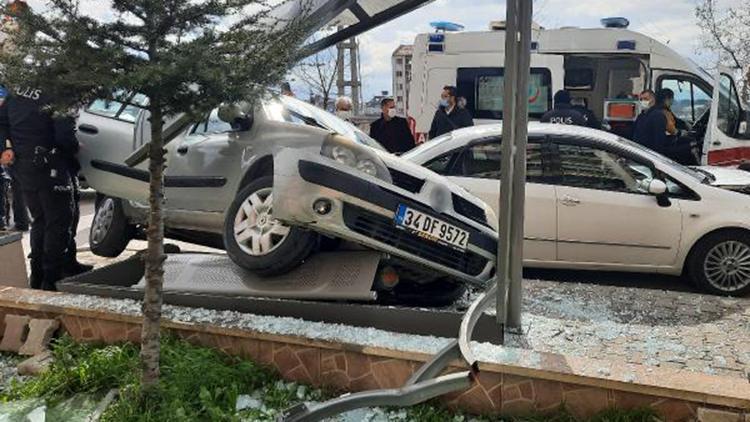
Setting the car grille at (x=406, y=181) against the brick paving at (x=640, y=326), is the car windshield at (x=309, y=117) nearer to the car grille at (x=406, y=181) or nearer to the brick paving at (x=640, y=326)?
the car grille at (x=406, y=181)

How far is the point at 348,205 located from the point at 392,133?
5.52m

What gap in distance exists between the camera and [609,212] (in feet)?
18.3

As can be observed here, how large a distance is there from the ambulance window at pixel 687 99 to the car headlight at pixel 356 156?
7732mm

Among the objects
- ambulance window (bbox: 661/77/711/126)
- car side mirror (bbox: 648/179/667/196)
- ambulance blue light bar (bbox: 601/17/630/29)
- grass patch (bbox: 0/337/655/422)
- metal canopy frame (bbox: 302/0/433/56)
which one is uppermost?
ambulance blue light bar (bbox: 601/17/630/29)

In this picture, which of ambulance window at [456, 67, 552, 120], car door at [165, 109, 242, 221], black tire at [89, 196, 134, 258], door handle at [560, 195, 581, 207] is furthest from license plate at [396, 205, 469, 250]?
ambulance window at [456, 67, 552, 120]

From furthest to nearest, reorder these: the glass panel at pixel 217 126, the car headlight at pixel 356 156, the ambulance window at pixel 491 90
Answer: the ambulance window at pixel 491 90 → the glass panel at pixel 217 126 → the car headlight at pixel 356 156

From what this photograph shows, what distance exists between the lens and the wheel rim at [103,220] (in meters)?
5.85

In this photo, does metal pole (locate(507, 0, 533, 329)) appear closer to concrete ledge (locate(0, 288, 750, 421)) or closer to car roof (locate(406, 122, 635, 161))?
concrete ledge (locate(0, 288, 750, 421))

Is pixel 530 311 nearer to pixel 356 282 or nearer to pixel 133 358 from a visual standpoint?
pixel 356 282

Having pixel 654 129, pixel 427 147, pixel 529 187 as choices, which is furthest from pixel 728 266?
pixel 654 129

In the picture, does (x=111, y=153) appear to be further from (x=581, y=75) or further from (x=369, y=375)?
(x=581, y=75)

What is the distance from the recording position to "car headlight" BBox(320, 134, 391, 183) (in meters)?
3.80

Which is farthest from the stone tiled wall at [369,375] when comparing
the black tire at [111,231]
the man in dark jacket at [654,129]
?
the man in dark jacket at [654,129]

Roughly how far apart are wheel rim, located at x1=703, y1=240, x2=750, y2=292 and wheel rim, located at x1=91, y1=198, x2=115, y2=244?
5.15 m
